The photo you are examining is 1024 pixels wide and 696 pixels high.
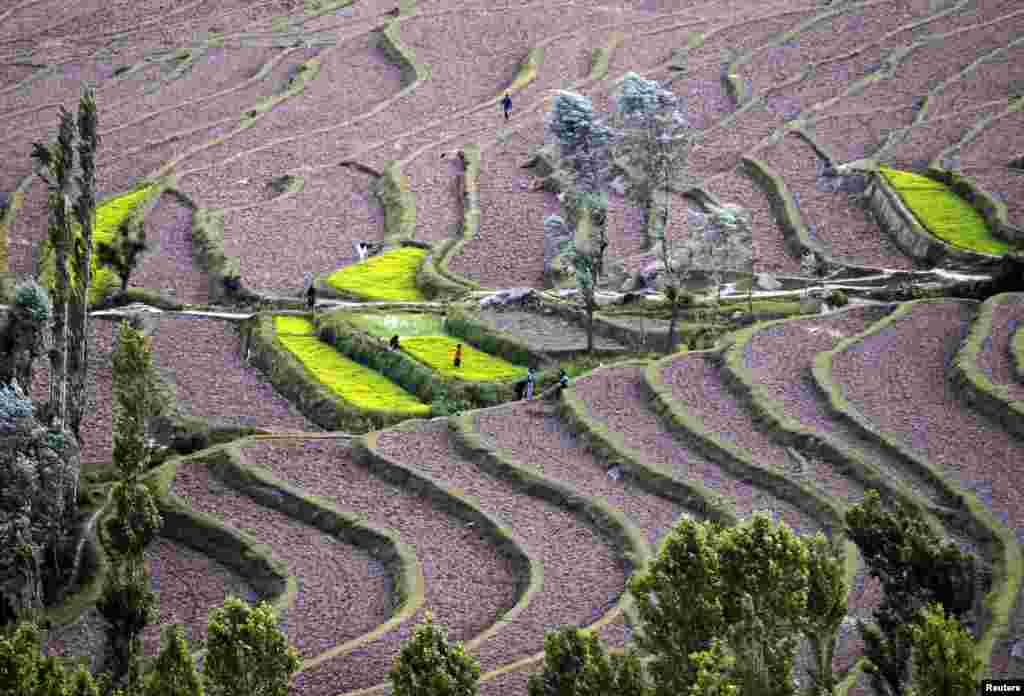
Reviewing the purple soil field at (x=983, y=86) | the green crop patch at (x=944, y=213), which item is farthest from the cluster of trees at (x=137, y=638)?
the purple soil field at (x=983, y=86)

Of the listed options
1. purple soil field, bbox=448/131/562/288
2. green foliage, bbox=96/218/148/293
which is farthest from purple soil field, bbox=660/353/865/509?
green foliage, bbox=96/218/148/293

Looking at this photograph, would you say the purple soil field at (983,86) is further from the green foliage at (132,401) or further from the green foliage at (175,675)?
the green foliage at (175,675)

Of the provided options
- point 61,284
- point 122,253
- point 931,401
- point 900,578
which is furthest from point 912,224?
point 900,578

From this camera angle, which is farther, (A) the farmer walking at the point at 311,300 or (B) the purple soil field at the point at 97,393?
(A) the farmer walking at the point at 311,300

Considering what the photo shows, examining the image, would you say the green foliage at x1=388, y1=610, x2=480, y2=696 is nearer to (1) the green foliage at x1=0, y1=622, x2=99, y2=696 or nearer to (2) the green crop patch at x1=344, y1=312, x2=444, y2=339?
(1) the green foliage at x1=0, y1=622, x2=99, y2=696

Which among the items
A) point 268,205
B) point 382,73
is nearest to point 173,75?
point 382,73

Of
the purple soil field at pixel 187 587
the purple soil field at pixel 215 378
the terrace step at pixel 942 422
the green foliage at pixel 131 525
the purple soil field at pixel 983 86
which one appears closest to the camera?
the terrace step at pixel 942 422
